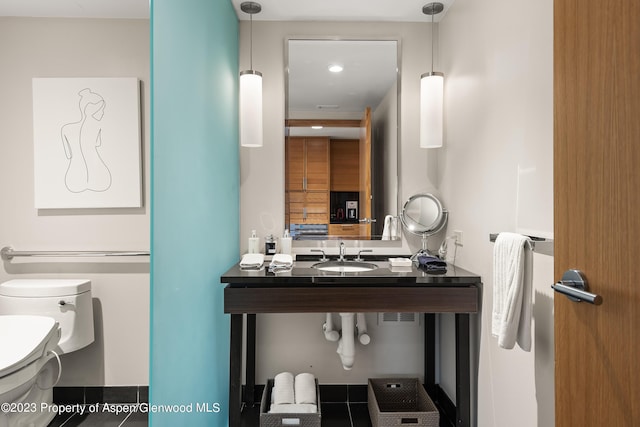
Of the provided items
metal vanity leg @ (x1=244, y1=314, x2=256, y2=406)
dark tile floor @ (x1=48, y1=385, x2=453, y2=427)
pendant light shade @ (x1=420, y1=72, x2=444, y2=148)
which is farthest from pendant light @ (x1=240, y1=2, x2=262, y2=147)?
dark tile floor @ (x1=48, y1=385, x2=453, y2=427)

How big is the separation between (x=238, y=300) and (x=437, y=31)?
2.00 metres

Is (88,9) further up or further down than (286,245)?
further up

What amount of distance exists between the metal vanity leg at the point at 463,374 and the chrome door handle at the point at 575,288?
110cm

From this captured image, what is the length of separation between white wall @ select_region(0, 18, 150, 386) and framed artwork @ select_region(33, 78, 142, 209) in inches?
1.0

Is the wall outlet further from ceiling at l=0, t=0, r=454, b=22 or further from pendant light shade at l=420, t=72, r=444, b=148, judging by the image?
ceiling at l=0, t=0, r=454, b=22

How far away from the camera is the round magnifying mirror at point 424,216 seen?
2.29 meters

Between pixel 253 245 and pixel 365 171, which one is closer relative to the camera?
pixel 253 245

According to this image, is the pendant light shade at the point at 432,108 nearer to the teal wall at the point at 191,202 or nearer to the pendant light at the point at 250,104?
the pendant light at the point at 250,104

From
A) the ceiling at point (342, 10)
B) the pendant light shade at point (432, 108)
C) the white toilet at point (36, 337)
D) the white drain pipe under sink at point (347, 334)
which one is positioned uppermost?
the ceiling at point (342, 10)

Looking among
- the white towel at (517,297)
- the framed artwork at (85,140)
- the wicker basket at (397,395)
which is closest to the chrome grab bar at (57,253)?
the framed artwork at (85,140)

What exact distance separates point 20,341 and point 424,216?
6.43 feet

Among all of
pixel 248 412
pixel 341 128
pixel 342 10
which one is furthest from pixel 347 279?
pixel 342 10

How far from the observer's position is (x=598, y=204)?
0.77m

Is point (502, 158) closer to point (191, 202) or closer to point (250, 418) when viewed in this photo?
point (191, 202)
